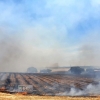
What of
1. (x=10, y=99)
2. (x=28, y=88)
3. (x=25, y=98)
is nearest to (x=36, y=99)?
(x=25, y=98)

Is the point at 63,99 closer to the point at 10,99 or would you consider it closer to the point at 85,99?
the point at 85,99

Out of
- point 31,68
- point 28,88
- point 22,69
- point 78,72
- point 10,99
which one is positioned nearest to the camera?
point 10,99

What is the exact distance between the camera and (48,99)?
16.4 metres

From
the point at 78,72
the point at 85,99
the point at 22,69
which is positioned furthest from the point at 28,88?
the point at 22,69

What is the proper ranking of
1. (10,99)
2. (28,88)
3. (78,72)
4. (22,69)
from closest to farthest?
(10,99) → (28,88) → (78,72) → (22,69)

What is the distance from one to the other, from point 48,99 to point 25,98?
1875 millimetres

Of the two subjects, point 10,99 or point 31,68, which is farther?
point 31,68

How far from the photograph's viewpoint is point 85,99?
16500 millimetres

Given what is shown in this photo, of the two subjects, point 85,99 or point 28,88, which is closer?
point 85,99

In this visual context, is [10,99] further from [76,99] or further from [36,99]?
[76,99]

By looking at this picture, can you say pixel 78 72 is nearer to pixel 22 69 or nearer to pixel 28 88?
pixel 22 69

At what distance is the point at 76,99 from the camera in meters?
16.5

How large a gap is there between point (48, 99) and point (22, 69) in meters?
65.5

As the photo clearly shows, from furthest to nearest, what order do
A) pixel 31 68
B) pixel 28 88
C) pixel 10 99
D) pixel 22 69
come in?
pixel 22 69 < pixel 31 68 < pixel 28 88 < pixel 10 99
